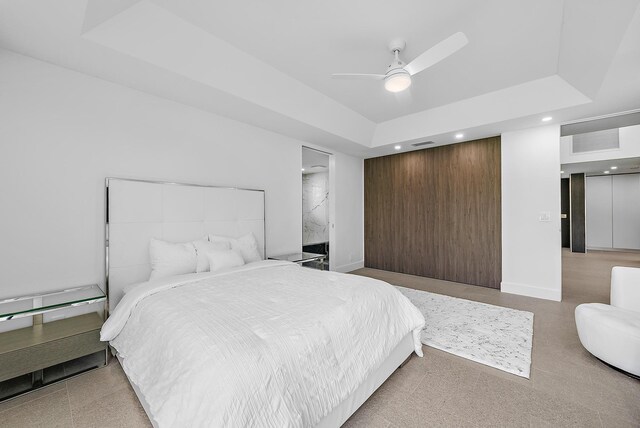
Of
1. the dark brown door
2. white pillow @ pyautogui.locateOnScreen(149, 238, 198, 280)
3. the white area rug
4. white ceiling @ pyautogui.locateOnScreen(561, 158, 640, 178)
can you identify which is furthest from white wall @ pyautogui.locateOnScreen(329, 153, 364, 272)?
the dark brown door

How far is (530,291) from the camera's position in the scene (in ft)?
12.8

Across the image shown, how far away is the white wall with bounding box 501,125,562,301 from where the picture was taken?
12.2ft

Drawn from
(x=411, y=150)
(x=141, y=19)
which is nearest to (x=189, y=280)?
(x=141, y=19)

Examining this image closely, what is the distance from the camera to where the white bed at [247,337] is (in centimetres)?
109

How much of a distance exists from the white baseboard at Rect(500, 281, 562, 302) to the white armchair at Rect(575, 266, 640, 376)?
1367mm

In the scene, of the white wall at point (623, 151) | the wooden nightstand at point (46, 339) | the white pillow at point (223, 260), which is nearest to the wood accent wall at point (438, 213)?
the white pillow at point (223, 260)

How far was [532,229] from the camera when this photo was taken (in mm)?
3902

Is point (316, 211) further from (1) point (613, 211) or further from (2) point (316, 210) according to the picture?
(1) point (613, 211)

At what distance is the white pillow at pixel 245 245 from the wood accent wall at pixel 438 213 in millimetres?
3180

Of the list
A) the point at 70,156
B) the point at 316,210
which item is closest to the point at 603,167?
the point at 316,210

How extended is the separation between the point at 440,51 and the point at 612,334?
2547 millimetres

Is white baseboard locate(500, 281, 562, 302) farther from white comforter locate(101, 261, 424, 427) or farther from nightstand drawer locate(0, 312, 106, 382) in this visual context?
nightstand drawer locate(0, 312, 106, 382)

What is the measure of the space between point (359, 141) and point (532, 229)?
3.00 m

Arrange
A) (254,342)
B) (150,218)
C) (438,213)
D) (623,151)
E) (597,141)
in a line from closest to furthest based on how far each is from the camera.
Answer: (254,342) < (150,218) < (438,213) < (623,151) < (597,141)
